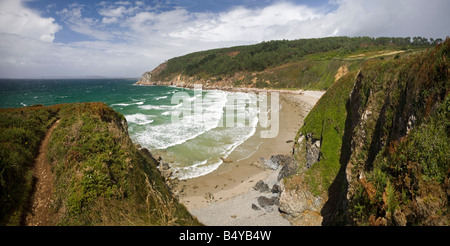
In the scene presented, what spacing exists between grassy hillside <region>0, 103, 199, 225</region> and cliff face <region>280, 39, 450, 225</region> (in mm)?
6276

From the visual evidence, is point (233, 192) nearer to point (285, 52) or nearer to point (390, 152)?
point (390, 152)

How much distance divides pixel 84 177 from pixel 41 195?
5.59 ft

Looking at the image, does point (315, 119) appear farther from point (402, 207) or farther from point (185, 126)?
point (185, 126)

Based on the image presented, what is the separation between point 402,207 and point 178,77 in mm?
168319

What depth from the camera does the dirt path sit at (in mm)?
7312

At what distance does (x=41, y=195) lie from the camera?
27.1 ft

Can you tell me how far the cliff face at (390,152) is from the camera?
5137 millimetres

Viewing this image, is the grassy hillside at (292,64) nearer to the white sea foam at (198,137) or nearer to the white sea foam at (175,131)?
the white sea foam at (198,137)

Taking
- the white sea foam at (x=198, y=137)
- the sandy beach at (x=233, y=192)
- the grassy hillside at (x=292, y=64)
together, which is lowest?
the sandy beach at (x=233, y=192)

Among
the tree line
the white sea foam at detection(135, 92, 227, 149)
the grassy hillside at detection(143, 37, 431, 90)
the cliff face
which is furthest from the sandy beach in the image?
the tree line

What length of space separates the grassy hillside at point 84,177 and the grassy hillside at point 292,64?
272ft

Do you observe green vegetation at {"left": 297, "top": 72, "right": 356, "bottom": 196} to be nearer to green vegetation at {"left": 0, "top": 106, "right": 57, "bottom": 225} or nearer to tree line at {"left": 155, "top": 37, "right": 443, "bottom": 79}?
green vegetation at {"left": 0, "top": 106, "right": 57, "bottom": 225}

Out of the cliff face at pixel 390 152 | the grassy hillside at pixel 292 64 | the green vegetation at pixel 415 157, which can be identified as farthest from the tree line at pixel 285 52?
the green vegetation at pixel 415 157
